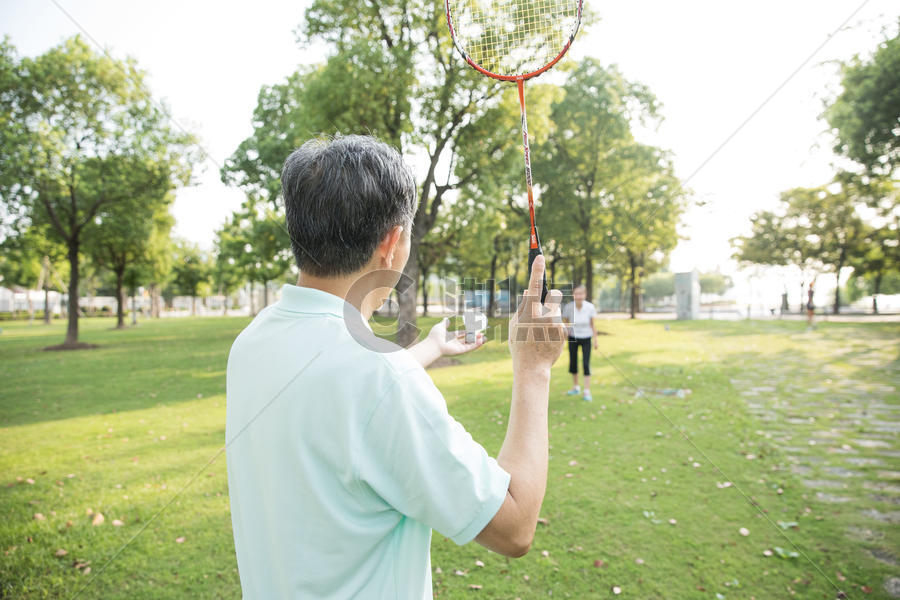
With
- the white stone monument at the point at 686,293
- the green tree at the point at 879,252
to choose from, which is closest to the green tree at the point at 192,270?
the white stone monument at the point at 686,293

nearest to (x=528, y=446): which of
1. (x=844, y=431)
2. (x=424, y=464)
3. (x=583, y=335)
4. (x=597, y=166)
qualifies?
(x=424, y=464)

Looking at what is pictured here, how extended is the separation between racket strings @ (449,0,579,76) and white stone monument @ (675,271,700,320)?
2927 centimetres

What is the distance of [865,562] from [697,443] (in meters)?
3.17

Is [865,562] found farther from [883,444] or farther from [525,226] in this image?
[525,226]

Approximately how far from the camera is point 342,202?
1313 mm

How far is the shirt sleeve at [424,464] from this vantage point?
1.08m

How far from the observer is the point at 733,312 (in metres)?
48.1

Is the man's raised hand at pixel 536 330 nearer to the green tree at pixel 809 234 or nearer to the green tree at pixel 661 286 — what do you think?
the green tree at pixel 809 234

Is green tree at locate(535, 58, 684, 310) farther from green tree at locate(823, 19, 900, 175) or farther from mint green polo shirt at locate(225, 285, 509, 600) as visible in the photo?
mint green polo shirt at locate(225, 285, 509, 600)

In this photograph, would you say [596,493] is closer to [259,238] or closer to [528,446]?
[528,446]

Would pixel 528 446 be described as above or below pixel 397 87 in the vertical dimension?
below

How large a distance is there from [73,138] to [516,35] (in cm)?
2352

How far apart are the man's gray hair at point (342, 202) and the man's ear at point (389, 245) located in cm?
1

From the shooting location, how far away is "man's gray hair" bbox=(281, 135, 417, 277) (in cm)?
132
